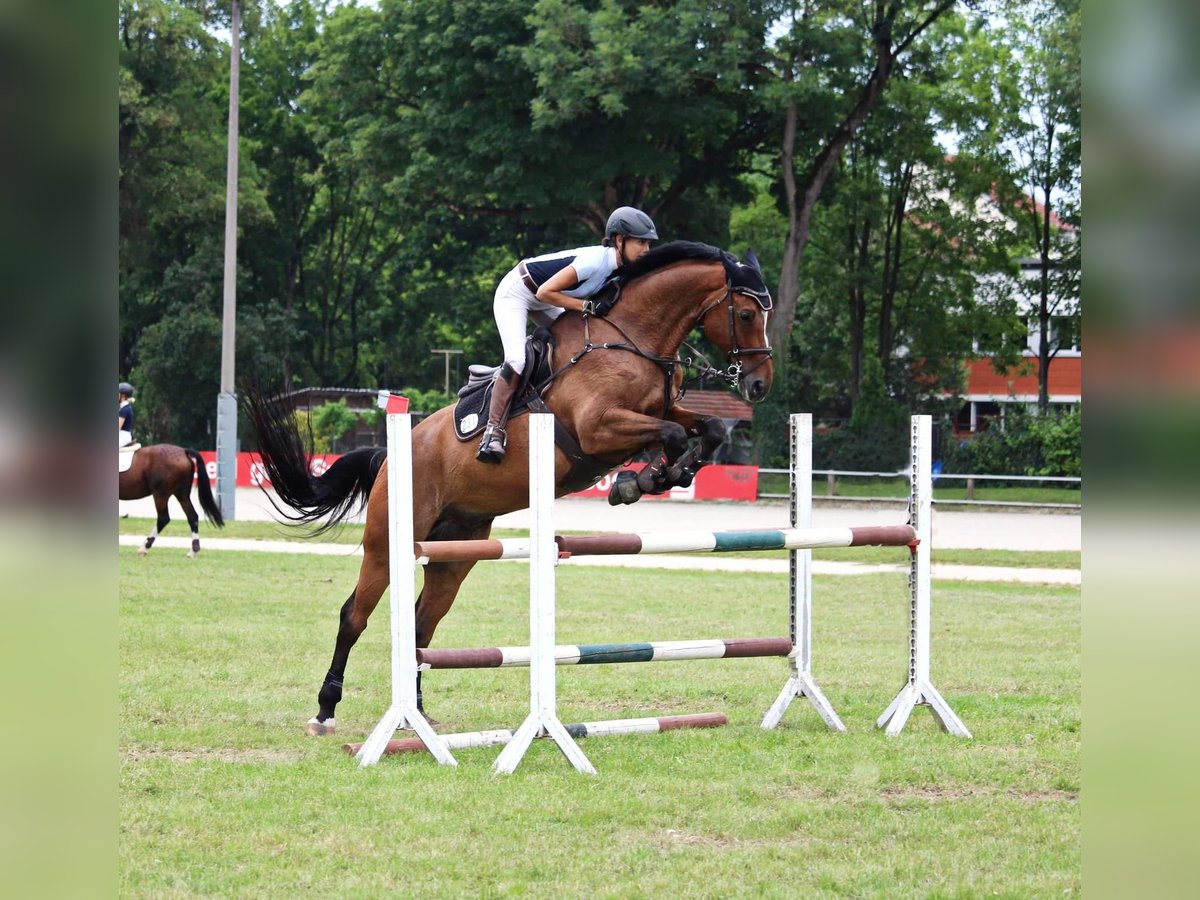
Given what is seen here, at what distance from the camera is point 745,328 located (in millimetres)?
6613

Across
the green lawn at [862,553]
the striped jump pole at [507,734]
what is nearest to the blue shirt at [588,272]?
the striped jump pole at [507,734]

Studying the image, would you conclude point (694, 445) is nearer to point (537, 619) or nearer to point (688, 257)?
point (688, 257)

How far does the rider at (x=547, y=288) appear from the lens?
6.57m

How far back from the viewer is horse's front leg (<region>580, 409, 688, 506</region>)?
6.43 metres

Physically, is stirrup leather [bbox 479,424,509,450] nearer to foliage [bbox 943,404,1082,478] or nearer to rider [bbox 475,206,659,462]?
rider [bbox 475,206,659,462]

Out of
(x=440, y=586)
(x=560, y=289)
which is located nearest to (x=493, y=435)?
(x=560, y=289)

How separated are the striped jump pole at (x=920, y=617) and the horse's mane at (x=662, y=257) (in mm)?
1413

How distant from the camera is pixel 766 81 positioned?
31500 mm

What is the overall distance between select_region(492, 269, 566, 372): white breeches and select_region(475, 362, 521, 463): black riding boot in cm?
8

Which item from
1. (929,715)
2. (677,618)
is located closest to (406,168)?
(677,618)

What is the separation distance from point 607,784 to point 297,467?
3.31 metres
